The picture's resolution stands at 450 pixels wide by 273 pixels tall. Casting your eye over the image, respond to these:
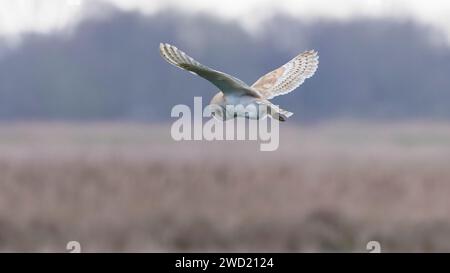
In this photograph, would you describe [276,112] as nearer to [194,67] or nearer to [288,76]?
[194,67]

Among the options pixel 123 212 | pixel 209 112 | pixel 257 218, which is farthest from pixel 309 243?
pixel 209 112

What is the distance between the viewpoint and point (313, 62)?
613 centimetres

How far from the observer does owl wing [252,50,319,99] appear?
5809 millimetres

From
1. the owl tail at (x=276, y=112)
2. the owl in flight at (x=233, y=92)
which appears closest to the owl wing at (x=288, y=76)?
the owl in flight at (x=233, y=92)

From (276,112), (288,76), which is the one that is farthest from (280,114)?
(288,76)

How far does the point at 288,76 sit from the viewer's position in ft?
19.8

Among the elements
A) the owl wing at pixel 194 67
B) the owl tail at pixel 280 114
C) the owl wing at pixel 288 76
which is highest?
the owl wing at pixel 288 76

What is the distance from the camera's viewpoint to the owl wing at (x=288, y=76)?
19.1 ft

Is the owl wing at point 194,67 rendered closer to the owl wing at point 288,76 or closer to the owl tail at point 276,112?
the owl tail at point 276,112

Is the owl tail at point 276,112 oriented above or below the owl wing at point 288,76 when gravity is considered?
below

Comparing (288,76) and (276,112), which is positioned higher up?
(288,76)
